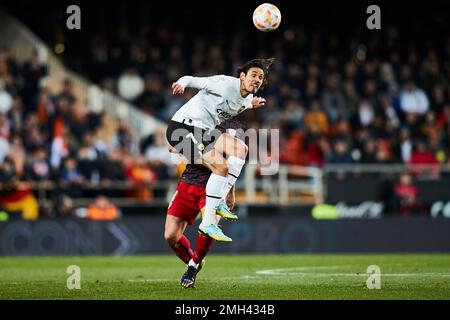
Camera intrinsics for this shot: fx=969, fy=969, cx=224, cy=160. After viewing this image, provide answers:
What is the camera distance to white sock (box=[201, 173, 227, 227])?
37.0 ft

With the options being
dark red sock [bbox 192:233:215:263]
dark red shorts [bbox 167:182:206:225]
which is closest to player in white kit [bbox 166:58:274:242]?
dark red sock [bbox 192:233:215:263]

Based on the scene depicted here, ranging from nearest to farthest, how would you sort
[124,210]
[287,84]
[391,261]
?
[391,261]
[124,210]
[287,84]

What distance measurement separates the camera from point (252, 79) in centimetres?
1127

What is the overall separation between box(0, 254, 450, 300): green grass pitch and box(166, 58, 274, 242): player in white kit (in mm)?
991

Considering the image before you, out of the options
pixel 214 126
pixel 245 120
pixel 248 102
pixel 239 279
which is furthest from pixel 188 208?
pixel 245 120

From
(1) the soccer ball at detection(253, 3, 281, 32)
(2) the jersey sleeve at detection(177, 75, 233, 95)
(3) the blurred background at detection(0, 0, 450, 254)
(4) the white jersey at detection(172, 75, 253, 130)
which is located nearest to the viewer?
(2) the jersey sleeve at detection(177, 75, 233, 95)

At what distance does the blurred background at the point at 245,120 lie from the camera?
67.0ft

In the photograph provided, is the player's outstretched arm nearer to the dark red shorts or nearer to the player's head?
the player's head

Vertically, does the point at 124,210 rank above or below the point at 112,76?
below

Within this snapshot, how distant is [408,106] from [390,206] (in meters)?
4.41

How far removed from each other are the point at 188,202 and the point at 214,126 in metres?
0.97

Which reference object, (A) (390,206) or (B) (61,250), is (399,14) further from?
(B) (61,250)

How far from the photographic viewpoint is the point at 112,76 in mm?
25406

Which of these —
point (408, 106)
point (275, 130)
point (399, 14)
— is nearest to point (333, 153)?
point (275, 130)
